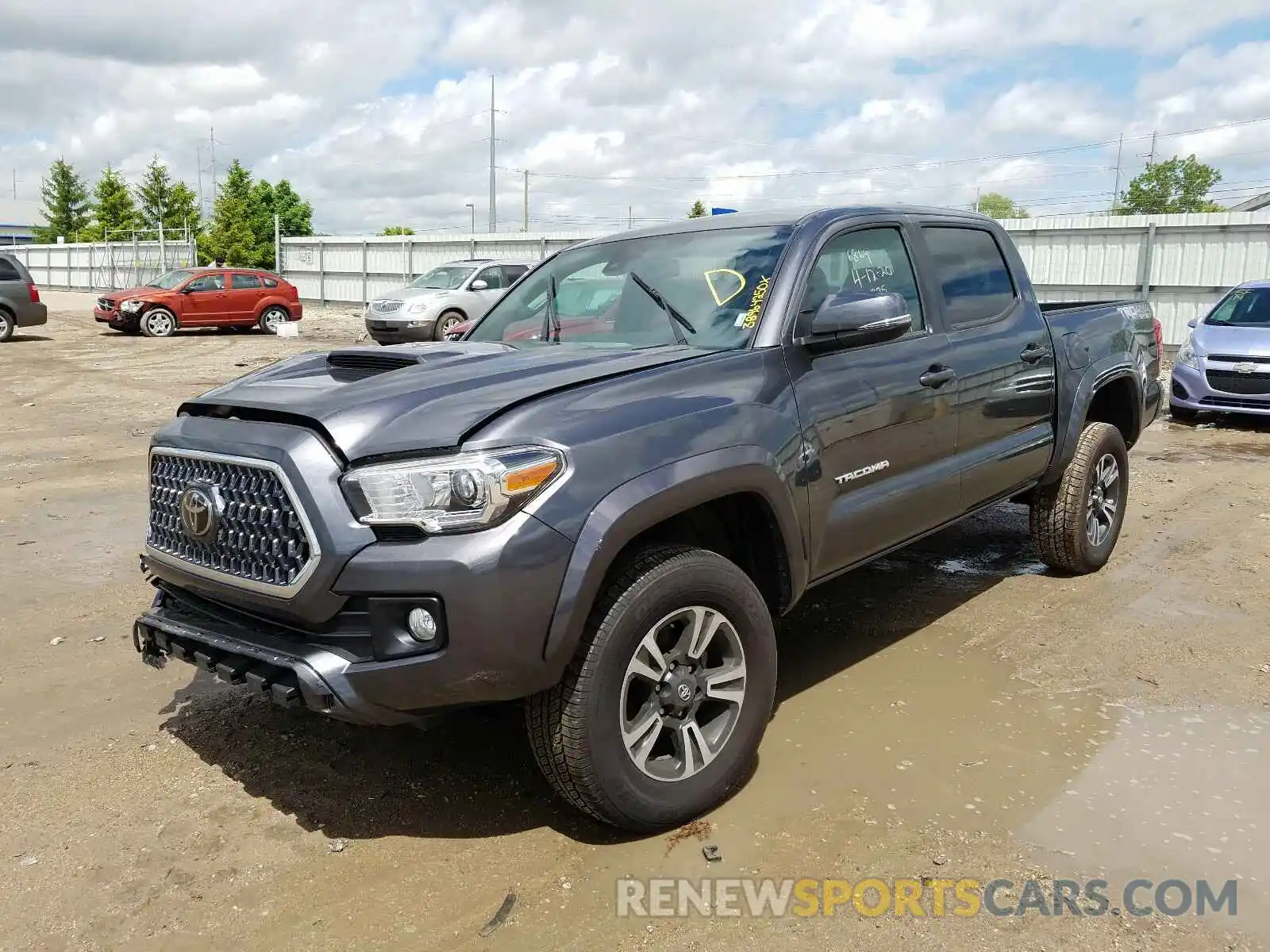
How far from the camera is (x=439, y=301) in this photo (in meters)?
19.3

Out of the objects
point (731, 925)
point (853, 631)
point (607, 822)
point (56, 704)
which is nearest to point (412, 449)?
point (607, 822)

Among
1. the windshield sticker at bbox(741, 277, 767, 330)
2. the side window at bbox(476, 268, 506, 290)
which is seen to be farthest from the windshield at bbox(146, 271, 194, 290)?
the windshield sticker at bbox(741, 277, 767, 330)

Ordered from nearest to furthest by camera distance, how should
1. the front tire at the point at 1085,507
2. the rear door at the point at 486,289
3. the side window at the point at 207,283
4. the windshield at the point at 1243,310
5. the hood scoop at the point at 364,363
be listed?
the hood scoop at the point at 364,363 < the front tire at the point at 1085,507 < the windshield at the point at 1243,310 < the rear door at the point at 486,289 < the side window at the point at 207,283

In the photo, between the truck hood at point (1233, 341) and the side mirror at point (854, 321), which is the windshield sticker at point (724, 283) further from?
the truck hood at point (1233, 341)

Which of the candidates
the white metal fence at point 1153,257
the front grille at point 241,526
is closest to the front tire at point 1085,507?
the front grille at point 241,526

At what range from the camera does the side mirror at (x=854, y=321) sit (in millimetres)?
3477

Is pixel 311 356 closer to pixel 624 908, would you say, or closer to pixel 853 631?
pixel 624 908

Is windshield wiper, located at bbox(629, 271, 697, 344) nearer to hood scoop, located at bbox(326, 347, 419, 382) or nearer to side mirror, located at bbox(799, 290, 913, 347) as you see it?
side mirror, located at bbox(799, 290, 913, 347)

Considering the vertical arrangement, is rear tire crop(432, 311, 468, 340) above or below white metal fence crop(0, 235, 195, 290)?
below

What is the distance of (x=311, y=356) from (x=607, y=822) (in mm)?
2021

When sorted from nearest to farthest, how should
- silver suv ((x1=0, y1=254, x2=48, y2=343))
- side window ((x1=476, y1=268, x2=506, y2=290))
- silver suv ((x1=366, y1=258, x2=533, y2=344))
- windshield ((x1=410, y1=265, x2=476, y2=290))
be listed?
silver suv ((x1=366, y1=258, x2=533, y2=344)), windshield ((x1=410, y1=265, x2=476, y2=290)), side window ((x1=476, y1=268, x2=506, y2=290)), silver suv ((x1=0, y1=254, x2=48, y2=343))

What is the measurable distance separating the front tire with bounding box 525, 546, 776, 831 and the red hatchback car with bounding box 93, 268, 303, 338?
2313 centimetres

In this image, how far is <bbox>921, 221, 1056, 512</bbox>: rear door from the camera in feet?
14.4

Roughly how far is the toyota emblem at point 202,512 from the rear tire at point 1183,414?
11121 millimetres
